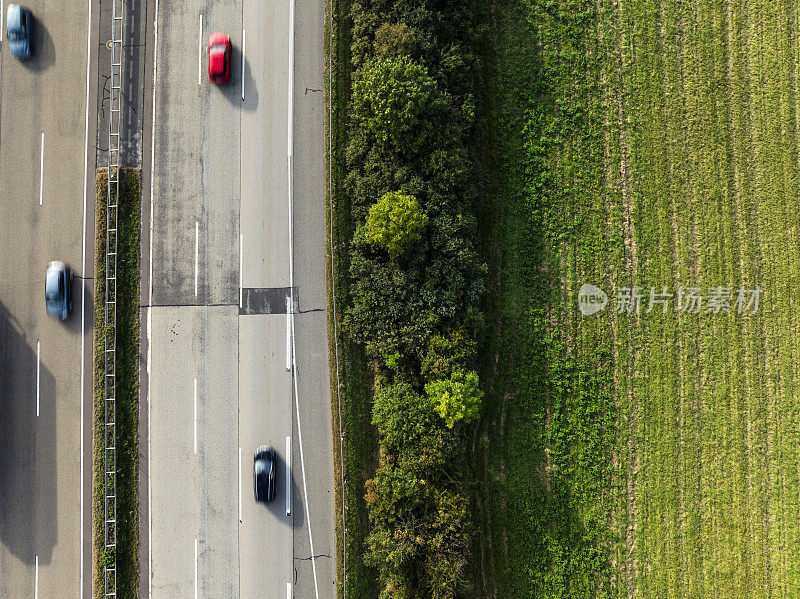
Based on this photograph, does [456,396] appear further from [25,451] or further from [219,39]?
[25,451]

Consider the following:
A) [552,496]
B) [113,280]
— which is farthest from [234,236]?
[552,496]

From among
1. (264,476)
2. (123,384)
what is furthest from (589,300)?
(123,384)

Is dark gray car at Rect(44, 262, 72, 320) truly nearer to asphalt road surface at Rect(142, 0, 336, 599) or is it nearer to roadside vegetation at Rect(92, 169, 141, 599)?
roadside vegetation at Rect(92, 169, 141, 599)

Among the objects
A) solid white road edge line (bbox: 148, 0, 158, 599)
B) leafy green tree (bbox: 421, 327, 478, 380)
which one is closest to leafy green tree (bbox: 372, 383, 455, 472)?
leafy green tree (bbox: 421, 327, 478, 380)

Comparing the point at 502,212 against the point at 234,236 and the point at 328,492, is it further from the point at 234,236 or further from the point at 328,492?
the point at 328,492

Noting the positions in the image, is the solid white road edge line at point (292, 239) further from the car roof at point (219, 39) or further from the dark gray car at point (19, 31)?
the dark gray car at point (19, 31)
